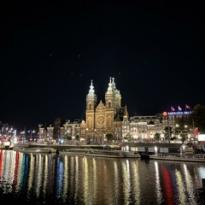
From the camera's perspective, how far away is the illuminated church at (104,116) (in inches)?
5469

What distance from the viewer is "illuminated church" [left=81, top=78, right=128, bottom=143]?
139 metres

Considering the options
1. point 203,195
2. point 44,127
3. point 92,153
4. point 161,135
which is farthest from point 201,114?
point 44,127

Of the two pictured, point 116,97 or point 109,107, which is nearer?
point 109,107

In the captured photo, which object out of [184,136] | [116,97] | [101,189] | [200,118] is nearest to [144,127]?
[116,97]

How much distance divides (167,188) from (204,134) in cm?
4177

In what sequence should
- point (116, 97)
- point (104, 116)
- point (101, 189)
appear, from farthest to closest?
point (116, 97)
point (104, 116)
point (101, 189)

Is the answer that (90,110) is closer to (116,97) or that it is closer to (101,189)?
(116,97)

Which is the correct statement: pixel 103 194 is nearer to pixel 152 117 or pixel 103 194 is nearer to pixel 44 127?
pixel 152 117

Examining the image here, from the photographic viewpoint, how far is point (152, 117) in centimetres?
13388

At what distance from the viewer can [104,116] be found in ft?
474

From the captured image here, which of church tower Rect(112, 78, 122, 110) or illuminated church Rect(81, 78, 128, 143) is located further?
church tower Rect(112, 78, 122, 110)

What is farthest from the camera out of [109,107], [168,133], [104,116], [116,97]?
[116,97]

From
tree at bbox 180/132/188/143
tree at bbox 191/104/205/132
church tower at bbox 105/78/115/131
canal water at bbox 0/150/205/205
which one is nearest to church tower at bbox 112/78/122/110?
church tower at bbox 105/78/115/131

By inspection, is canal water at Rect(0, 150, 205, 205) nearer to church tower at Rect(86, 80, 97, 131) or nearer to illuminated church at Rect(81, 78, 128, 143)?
illuminated church at Rect(81, 78, 128, 143)
